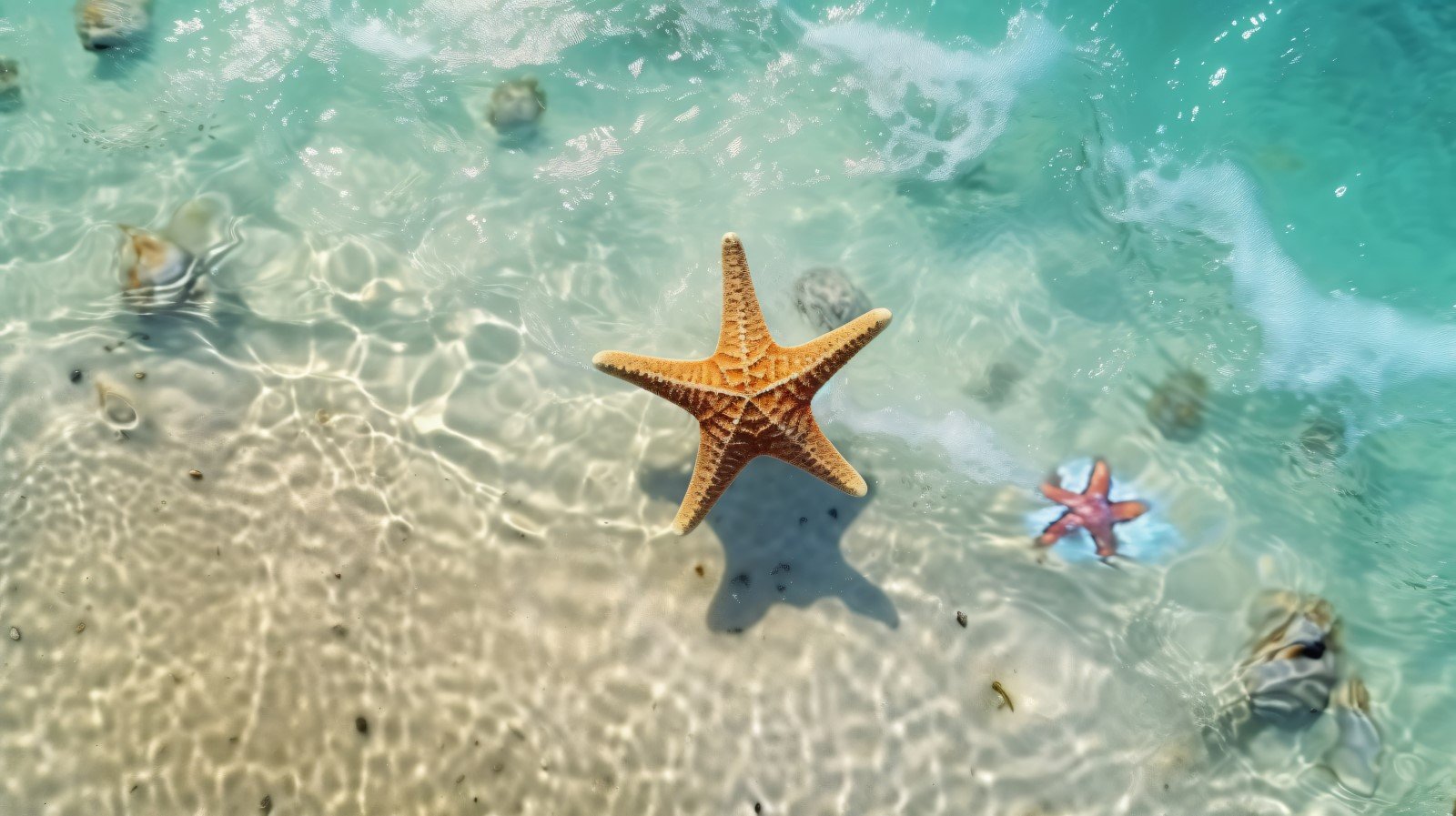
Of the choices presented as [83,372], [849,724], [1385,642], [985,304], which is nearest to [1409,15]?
[985,304]

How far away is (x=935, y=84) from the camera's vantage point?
19.8 ft

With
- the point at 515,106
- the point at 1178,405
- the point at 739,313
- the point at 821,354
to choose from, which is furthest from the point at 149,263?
the point at 1178,405

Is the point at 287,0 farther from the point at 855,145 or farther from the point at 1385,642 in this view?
the point at 1385,642

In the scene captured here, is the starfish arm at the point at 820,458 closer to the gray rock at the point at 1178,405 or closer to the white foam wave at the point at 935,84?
the white foam wave at the point at 935,84

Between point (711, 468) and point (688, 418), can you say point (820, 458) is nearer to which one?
point (711, 468)

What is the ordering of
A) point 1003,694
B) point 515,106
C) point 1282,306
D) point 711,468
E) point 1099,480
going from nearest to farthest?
point 711,468 < point 1003,694 < point 1099,480 < point 515,106 < point 1282,306

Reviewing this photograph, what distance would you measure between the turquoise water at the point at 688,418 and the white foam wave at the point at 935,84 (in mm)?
34

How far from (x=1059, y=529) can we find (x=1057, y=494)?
25 centimetres

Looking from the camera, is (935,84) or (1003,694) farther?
(935,84)

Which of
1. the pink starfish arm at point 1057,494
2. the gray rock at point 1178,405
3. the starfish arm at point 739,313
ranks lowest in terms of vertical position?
the pink starfish arm at point 1057,494

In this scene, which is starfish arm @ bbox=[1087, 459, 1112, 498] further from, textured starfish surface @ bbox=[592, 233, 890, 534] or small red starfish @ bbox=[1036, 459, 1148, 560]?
textured starfish surface @ bbox=[592, 233, 890, 534]

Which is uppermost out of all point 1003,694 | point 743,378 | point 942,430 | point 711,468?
point 743,378

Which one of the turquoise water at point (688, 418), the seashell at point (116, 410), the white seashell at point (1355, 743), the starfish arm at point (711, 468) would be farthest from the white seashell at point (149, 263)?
the white seashell at point (1355, 743)

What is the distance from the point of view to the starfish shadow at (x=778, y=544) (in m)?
4.97
